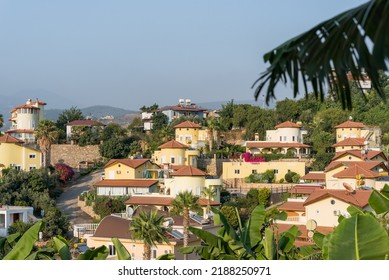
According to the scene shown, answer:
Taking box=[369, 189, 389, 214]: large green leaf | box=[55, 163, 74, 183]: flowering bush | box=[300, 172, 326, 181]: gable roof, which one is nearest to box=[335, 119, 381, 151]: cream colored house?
box=[300, 172, 326, 181]: gable roof

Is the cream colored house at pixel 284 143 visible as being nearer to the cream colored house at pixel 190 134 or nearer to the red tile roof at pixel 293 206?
the cream colored house at pixel 190 134

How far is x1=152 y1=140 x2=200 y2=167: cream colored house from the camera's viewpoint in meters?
60.9

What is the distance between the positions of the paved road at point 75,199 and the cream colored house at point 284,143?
1357 cm

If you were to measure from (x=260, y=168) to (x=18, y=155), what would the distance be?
67.1 ft

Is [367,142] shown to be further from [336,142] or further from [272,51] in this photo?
[272,51]

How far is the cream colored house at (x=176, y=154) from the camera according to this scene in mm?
60875

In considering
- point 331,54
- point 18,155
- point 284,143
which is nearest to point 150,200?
point 284,143

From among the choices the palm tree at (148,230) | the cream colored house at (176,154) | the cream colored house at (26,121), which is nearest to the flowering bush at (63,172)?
the cream colored house at (176,154)

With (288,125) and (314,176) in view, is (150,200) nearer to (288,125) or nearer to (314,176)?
(314,176)

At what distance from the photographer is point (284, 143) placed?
6262cm

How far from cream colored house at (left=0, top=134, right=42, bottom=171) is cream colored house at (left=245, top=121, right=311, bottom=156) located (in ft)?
58.9

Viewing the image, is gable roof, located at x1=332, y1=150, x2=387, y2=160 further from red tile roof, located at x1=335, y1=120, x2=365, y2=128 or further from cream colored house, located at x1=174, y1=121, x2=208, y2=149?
cream colored house, located at x1=174, y1=121, x2=208, y2=149

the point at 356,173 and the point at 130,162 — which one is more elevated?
the point at 130,162
